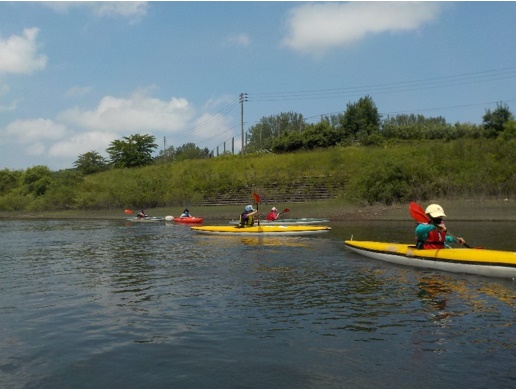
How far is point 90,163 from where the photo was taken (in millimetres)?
75312

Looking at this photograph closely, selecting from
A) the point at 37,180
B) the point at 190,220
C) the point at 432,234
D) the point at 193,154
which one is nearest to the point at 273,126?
the point at 193,154

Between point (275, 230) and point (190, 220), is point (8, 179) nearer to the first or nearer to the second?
point (190, 220)

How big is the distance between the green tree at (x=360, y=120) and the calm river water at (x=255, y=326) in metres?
46.2

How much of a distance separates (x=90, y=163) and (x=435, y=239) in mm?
69038

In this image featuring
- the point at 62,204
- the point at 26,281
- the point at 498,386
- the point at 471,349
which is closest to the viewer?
the point at 498,386

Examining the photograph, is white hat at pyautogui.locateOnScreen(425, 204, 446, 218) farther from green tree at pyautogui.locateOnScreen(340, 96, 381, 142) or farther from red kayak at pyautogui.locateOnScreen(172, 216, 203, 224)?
green tree at pyautogui.locateOnScreen(340, 96, 381, 142)

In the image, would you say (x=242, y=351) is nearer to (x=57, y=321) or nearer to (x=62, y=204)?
(x=57, y=321)

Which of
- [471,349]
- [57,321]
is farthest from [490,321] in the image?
[57,321]

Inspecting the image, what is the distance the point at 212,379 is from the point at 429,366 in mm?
2779

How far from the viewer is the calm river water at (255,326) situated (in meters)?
6.34

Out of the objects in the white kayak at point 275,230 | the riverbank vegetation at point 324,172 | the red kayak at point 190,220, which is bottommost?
the white kayak at point 275,230

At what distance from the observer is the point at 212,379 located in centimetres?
624

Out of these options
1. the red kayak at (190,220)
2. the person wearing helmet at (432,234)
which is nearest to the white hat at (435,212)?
the person wearing helmet at (432,234)

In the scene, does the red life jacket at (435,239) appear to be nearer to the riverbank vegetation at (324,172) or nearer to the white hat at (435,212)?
the white hat at (435,212)
